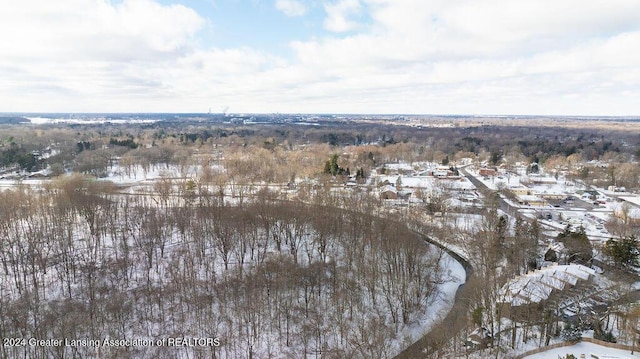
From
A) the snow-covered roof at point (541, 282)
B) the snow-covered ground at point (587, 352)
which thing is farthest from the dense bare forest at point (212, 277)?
the snow-covered ground at point (587, 352)

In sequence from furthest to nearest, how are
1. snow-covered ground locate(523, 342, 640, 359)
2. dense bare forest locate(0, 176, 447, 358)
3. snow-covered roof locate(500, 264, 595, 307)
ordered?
snow-covered roof locate(500, 264, 595, 307) → dense bare forest locate(0, 176, 447, 358) → snow-covered ground locate(523, 342, 640, 359)

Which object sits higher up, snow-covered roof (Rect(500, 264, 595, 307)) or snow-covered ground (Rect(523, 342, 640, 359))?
snow-covered roof (Rect(500, 264, 595, 307))

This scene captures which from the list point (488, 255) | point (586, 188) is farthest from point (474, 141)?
point (488, 255)

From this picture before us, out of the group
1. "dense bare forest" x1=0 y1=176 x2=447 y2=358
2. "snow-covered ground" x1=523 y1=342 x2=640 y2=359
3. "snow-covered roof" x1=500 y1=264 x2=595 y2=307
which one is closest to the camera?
"snow-covered ground" x1=523 y1=342 x2=640 y2=359

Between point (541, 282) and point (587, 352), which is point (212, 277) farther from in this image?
point (541, 282)

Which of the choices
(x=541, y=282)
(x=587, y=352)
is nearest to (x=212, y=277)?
(x=587, y=352)

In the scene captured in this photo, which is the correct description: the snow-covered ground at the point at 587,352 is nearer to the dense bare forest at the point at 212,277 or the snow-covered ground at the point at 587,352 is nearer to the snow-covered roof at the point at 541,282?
the snow-covered roof at the point at 541,282

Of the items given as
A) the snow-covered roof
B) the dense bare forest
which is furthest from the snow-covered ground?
the dense bare forest

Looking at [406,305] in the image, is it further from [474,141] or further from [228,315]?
[474,141]

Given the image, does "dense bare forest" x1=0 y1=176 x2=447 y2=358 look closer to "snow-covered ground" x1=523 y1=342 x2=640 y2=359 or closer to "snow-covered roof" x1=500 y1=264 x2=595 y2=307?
"snow-covered roof" x1=500 y1=264 x2=595 y2=307

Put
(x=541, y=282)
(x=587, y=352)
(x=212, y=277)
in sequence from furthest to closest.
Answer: (x=541, y=282)
(x=212, y=277)
(x=587, y=352)

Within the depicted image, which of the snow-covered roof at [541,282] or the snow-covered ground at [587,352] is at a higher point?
the snow-covered roof at [541,282]
